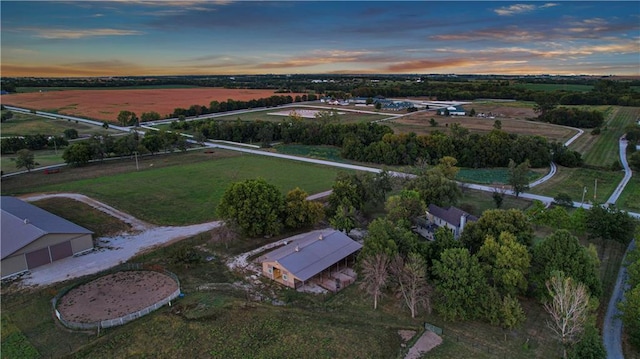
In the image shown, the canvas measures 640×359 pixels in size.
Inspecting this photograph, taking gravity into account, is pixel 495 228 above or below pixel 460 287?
above

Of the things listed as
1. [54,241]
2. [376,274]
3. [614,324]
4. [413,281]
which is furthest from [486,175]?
[54,241]

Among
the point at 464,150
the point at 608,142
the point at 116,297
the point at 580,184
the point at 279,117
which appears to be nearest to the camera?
the point at 116,297

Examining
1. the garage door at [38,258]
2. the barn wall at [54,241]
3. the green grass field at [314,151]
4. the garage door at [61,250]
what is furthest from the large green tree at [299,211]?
the green grass field at [314,151]

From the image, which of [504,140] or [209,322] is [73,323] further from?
[504,140]

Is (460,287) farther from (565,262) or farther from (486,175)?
(486,175)

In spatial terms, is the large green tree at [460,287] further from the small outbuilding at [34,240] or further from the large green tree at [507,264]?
the small outbuilding at [34,240]

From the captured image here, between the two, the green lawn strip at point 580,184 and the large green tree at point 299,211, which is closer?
the large green tree at point 299,211
